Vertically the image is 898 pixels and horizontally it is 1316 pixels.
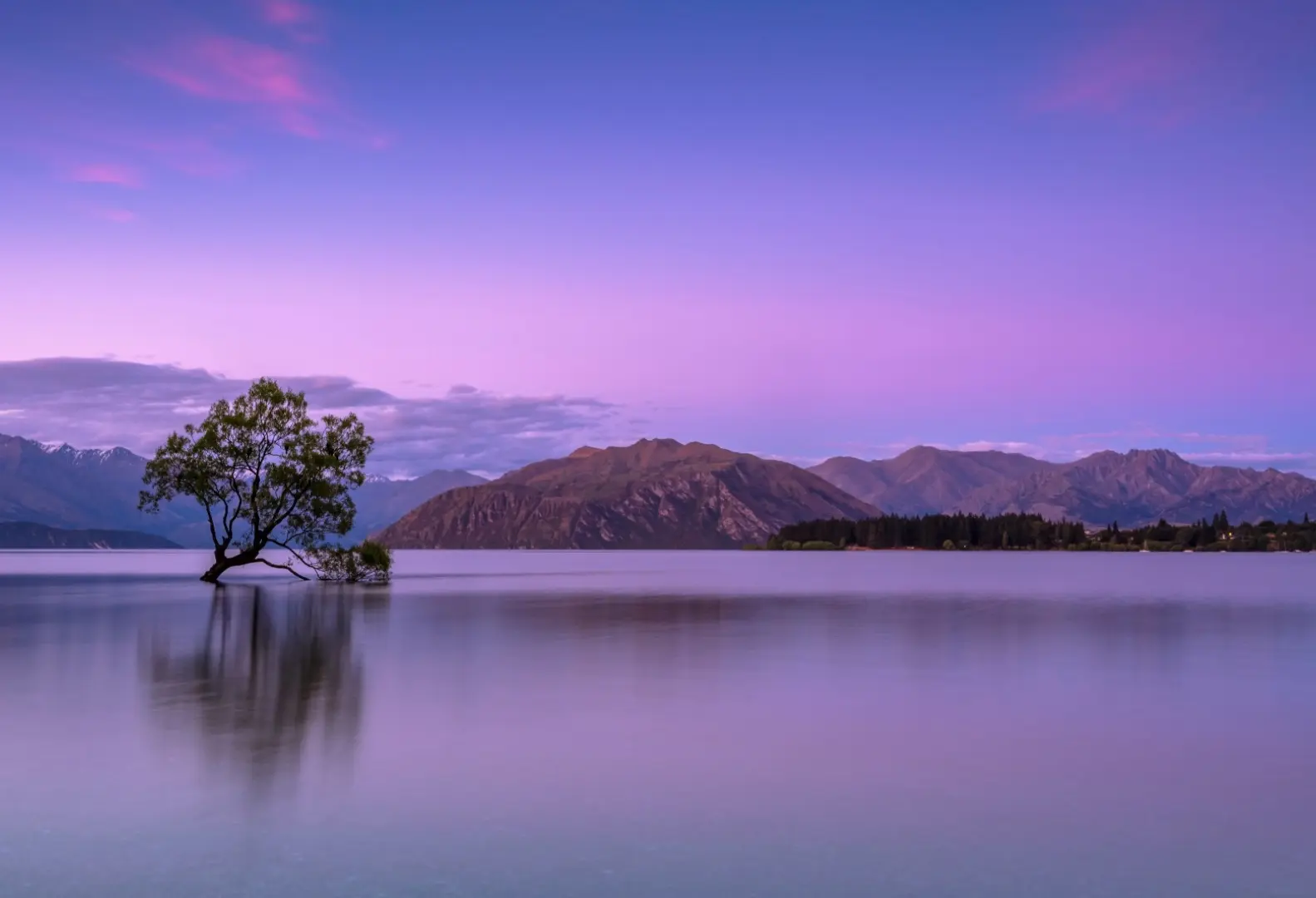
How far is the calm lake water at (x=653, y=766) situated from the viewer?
15.1 metres

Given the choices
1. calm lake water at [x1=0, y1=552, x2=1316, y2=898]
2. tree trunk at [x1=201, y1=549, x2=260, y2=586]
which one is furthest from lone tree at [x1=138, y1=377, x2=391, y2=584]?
calm lake water at [x1=0, y1=552, x2=1316, y2=898]

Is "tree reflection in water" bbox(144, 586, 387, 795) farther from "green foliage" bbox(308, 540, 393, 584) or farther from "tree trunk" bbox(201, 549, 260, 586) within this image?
"tree trunk" bbox(201, 549, 260, 586)

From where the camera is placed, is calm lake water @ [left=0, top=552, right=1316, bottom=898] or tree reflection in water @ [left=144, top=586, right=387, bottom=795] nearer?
calm lake water @ [left=0, top=552, right=1316, bottom=898]

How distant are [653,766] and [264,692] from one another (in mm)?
14926

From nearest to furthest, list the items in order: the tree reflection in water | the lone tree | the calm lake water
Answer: the calm lake water, the tree reflection in water, the lone tree

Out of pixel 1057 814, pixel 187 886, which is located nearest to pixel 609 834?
pixel 187 886

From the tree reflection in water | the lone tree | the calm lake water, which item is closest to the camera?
the calm lake water

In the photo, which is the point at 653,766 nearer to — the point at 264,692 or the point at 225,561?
the point at 264,692

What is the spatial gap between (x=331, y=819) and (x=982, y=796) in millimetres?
10887

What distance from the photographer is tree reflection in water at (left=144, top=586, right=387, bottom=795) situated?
Result: 22.8m

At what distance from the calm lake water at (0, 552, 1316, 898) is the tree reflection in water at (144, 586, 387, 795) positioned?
0.17 meters

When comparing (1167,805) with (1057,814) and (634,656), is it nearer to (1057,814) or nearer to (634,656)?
(1057,814)

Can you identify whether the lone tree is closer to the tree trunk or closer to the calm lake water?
the tree trunk

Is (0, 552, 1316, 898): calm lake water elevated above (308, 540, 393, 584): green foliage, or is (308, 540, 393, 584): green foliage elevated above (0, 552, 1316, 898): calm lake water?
(0, 552, 1316, 898): calm lake water
